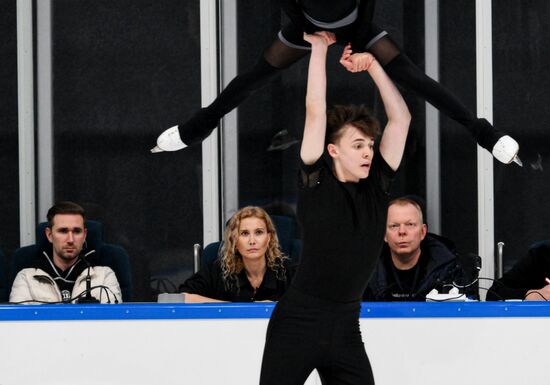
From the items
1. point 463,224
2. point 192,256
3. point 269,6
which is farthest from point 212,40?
point 463,224

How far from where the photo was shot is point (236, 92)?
2.96 meters

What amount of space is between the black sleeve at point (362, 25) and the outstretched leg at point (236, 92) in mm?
172

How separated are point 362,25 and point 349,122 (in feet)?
0.91

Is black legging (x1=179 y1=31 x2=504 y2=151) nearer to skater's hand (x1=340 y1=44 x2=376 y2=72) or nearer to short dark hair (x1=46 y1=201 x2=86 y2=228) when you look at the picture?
skater's hand (x1=340 y1=44 x2=376 y2=72)

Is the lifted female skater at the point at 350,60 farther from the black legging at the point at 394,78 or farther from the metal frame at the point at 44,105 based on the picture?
the metal frame at the point at 44,105

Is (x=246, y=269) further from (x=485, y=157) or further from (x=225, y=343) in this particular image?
(x=485, y=157)

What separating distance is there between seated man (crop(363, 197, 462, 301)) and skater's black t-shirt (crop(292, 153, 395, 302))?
153cm

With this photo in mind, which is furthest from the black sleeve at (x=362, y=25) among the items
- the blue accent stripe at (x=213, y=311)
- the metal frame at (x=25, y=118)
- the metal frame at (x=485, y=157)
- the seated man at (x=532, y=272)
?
the metal frame at (x=25, y=118)

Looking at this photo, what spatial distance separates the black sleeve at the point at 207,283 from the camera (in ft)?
13.7

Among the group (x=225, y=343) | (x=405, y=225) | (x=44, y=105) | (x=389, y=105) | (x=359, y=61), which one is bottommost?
(x=225, y=343)

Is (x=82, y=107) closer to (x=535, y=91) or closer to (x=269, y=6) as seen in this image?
(x=269, y=6)

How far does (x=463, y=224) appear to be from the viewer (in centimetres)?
582

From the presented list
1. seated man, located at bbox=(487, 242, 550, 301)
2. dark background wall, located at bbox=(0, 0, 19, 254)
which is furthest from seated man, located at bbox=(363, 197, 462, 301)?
dark background wall, located at bbox=(0, 0, 19, 254)

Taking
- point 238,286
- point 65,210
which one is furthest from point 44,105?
point 238,286
